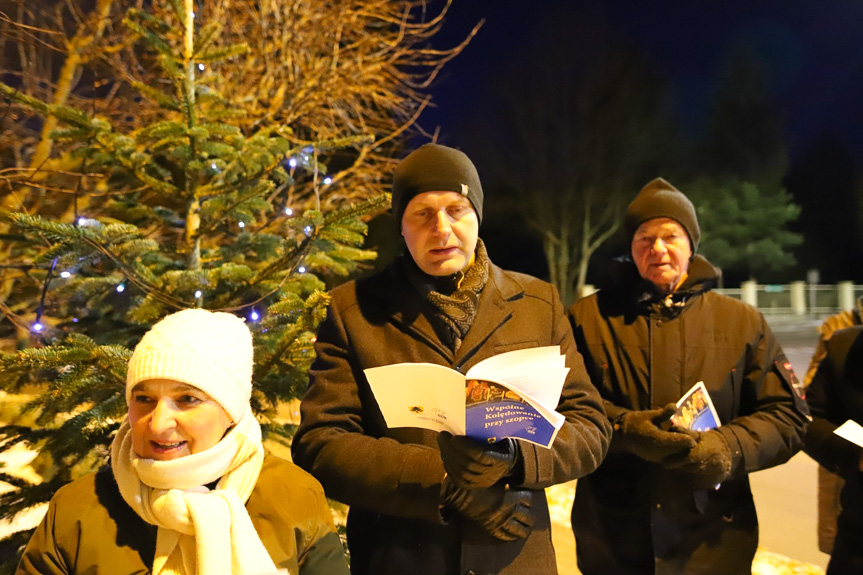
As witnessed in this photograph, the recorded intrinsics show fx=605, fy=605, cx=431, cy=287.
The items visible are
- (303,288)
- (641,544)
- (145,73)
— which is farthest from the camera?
(145,73)

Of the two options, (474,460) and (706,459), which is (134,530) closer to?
(474,460)

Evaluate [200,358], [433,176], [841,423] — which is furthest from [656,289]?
[200,358]

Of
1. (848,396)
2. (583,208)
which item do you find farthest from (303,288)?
(583,208)

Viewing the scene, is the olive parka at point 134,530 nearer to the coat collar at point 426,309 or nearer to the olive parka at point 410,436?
the olive parka at point 410,436

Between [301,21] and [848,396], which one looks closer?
[848,396]

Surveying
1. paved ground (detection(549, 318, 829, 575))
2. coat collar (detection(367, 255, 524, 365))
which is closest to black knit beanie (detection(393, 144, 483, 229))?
coat collar (detection(367, 255, 524, 365))

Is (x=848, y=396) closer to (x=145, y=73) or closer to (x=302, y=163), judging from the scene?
(x=302, y=163)

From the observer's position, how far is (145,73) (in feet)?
17.6

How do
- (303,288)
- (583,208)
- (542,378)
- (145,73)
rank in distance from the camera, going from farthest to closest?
(583,208) → (145,73) → (303,288) → (542,378)

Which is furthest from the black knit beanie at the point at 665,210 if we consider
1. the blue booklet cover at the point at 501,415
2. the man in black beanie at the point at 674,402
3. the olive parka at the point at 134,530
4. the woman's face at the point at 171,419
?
the woman's face at the point at 171,419

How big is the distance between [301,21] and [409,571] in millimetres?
4986

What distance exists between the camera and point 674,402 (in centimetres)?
240

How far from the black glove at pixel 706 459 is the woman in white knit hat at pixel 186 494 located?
126 centimetres

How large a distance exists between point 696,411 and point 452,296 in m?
1.06
